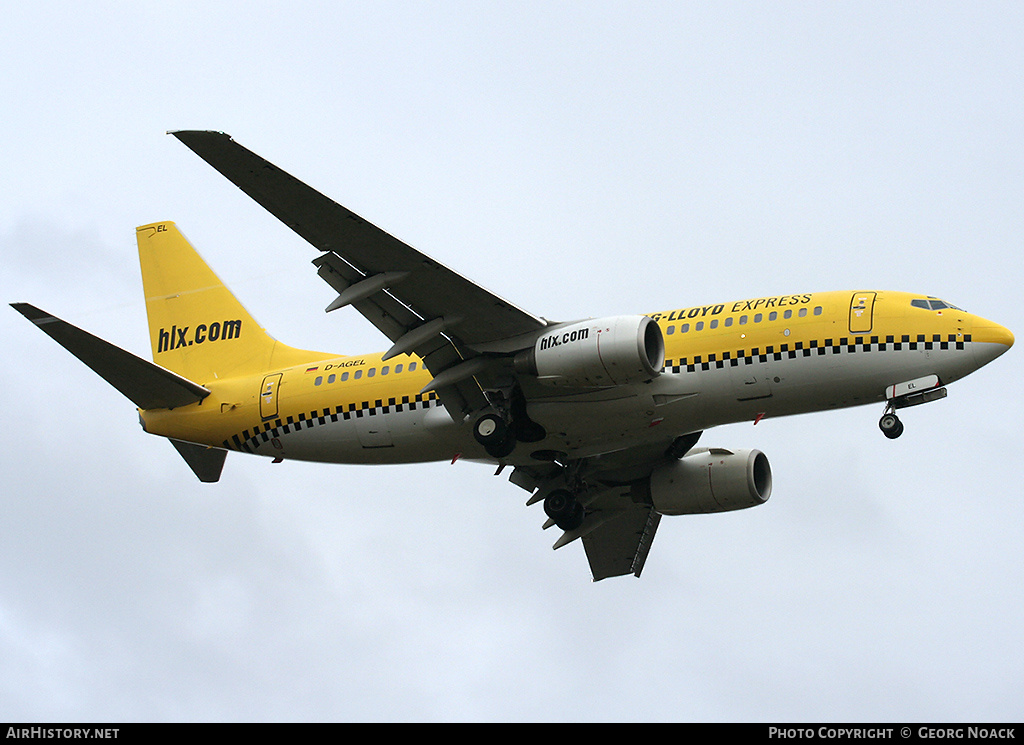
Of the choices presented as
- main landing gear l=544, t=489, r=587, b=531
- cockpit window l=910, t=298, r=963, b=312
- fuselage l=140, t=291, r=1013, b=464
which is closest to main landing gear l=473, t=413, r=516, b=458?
fuselage l=140, t=291, r=1013, b=464

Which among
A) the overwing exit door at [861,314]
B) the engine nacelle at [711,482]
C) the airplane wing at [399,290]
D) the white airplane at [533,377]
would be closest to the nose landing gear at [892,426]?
the white airplane at [533,377]

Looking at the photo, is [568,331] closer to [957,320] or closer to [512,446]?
[512,446]

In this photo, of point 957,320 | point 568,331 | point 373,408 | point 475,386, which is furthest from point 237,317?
point 957,320

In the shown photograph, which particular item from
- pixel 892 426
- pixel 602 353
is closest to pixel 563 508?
pixel 602 353

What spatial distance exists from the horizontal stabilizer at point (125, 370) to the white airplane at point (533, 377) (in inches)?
2.4

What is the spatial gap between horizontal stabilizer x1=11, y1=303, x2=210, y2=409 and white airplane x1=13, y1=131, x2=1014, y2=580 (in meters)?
0.06

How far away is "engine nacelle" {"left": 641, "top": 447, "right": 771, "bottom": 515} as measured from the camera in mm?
42969

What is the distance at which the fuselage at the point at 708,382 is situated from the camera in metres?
36.4

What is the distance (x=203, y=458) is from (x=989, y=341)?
2405 centimetres
